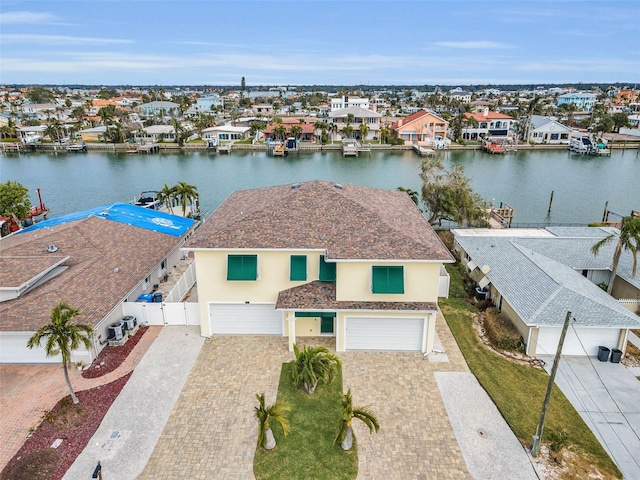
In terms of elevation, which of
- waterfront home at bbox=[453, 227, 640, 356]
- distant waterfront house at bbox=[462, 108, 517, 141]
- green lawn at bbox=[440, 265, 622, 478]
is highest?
distant waterfront house at bbox=[462, 108, 517, 141]

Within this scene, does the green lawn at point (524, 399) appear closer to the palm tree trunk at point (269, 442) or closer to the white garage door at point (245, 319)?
the palm tree trunk at point (269, 442)

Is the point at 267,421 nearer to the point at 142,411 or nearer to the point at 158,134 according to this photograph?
the point at 142,411

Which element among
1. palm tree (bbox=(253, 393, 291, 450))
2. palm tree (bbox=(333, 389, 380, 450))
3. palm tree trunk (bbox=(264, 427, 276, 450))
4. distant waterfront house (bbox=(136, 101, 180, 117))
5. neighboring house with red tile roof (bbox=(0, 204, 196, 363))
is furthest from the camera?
distant waterfront house (bbox=(136, 101, 180, 117))


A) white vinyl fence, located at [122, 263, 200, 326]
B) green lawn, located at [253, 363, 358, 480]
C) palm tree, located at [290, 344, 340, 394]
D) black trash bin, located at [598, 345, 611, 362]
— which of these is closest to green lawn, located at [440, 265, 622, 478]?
black trash bin, located at [598, 345, 611, 362]

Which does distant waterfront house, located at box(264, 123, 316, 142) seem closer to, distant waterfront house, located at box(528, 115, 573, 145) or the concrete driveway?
distant waterfront house, located at box(528, 115, 573, 145)

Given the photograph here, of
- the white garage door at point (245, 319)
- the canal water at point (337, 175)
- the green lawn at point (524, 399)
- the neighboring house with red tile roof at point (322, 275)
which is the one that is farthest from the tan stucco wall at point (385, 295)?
the canal water at point (337, 175)

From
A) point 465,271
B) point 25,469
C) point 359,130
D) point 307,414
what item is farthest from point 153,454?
point 359,130

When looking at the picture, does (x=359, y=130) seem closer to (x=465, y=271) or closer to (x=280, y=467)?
(x=465, y=271)
